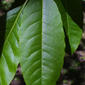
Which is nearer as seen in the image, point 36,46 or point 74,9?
point 36,46

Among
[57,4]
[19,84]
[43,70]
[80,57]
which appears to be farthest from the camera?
[80,57]

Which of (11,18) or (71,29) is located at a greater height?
(11,18)

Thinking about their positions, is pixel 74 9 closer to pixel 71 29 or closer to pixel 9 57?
pixel 71 29

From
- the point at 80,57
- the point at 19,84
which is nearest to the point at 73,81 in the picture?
the point at 80,57

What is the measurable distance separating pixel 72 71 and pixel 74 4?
2712 millimetres

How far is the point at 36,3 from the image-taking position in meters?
0.79

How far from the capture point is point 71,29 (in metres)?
0.86

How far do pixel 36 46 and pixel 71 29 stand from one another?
0.21 metres

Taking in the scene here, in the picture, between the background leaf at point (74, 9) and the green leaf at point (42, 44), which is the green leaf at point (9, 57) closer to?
the green leaf at point (42, 44)

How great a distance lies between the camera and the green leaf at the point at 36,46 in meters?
0.70

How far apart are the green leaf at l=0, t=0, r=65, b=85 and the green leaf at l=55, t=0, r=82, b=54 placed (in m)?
0.09

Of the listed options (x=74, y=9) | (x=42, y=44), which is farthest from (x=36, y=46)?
(x=74, y=9)

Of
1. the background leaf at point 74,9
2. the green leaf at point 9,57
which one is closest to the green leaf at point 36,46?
the green leaf at point 9,57

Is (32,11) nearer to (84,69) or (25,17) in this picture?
(25,17)
